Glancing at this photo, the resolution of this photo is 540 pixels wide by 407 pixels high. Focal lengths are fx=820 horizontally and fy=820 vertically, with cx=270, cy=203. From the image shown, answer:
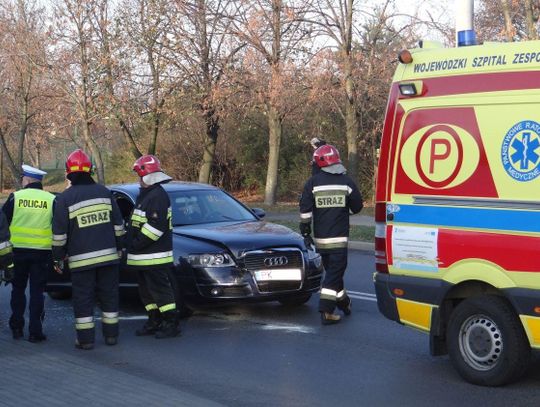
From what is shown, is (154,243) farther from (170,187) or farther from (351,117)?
(351,117)

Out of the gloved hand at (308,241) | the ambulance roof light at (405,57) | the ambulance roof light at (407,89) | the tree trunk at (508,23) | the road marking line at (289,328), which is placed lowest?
the road marking line at (289,328)

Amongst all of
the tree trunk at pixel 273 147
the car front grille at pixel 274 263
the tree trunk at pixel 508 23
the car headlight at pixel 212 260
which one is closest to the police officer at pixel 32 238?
the car headlight at pixel 212 260

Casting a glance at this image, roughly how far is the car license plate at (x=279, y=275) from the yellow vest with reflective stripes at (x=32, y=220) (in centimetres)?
214

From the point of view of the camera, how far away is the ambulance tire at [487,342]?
578 centimetres

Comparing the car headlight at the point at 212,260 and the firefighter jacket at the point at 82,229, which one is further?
the car headlight at the point at 212,260

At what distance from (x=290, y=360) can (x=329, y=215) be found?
1851 millimetres

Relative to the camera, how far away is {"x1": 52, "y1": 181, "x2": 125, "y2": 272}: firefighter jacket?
7602 mm

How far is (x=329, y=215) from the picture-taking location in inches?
331

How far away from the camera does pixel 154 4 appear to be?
25.8 meters

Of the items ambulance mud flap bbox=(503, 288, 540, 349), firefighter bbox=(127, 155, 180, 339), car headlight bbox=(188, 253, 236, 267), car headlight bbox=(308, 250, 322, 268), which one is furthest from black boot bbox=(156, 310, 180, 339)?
ambulance mud flap bbox=(503, 288, 540, 349)

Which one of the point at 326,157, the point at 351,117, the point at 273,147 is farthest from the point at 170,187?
the point at 273,147

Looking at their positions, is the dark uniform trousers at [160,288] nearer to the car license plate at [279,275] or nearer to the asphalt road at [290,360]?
the asphalt road at [290,360]

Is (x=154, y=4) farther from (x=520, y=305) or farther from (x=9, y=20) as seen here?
(x=520, y=305)

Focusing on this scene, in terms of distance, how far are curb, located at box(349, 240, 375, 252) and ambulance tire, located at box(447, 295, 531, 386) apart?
970 centimetres
